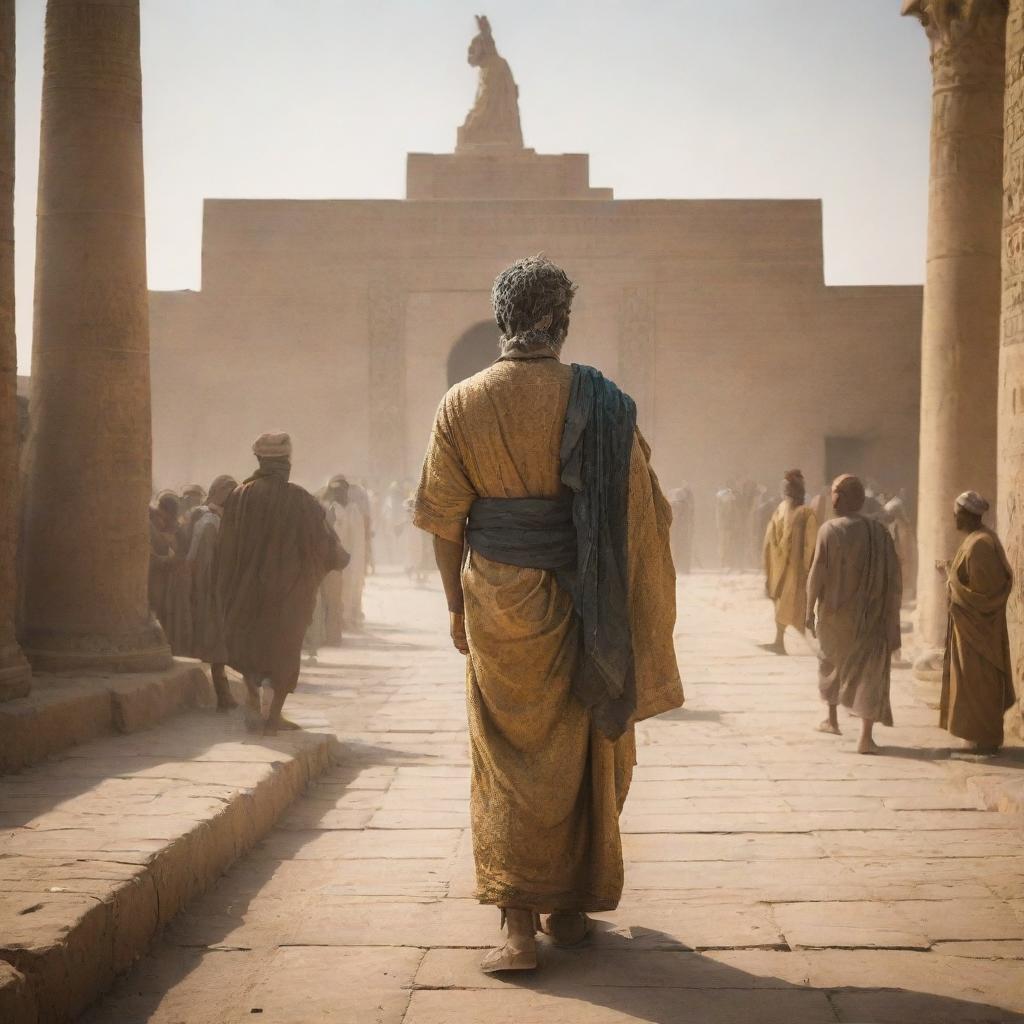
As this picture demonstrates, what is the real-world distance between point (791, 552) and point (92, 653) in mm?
6128

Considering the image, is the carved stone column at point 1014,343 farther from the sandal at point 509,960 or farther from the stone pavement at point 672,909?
the sandal at point 509,960

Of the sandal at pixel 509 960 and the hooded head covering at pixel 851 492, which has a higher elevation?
the hooded head covering at pixel 851 492

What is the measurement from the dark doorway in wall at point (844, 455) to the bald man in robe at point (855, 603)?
23.8 meters

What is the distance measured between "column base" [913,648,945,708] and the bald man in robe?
1965 millimetres

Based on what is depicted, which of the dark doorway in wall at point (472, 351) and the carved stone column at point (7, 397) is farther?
the dark doorway in wall at point (472, 351)

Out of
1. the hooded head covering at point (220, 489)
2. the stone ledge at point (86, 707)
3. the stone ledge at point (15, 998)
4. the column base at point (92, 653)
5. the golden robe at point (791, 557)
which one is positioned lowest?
the stone ledge at point (15, 998)

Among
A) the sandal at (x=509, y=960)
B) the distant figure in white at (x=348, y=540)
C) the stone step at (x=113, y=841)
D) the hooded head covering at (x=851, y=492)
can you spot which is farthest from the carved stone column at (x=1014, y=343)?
the distant figure in white at (x=348, y=540)

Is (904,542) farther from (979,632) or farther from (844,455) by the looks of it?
(844,455)

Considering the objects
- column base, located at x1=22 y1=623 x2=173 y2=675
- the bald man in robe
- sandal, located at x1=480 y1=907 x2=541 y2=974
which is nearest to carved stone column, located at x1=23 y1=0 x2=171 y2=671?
column base, located at x1=22 y1=623 x2=173 y2=675

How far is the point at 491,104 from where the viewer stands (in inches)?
1350

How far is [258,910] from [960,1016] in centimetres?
199

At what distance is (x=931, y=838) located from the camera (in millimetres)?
5086

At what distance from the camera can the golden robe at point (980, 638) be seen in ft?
22.0

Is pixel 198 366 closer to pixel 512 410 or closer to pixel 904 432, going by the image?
pixel 904 432
